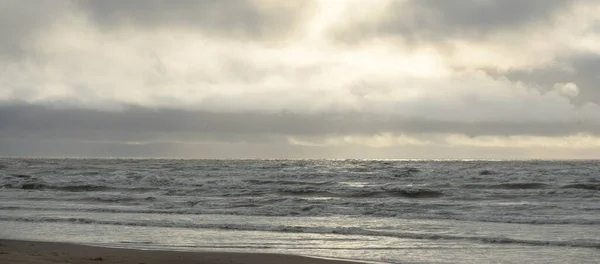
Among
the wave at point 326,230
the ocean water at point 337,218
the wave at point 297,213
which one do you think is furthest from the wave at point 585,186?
the wave at point 326,230

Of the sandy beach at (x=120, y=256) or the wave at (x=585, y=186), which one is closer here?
the sandy beach at (x=120, y=256)

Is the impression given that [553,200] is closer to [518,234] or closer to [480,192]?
[480,192]

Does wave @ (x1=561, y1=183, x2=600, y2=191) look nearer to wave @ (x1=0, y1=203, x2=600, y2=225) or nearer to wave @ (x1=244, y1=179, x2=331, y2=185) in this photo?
wave @ (x1=244, y1=179, x2=331, y2=185)

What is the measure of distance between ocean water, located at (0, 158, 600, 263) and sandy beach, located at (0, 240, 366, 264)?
3.49ft

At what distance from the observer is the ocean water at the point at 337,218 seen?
1478 cm

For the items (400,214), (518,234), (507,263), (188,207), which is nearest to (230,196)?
(188,207)

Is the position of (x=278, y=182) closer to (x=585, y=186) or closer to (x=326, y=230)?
(x=585, y=186)

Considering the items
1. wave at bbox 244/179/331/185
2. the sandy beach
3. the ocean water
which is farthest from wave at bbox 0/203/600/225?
wave at bbox 244/179/331/185

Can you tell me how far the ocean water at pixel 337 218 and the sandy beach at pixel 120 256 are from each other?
1.06 meters

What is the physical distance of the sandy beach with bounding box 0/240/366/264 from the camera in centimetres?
1194

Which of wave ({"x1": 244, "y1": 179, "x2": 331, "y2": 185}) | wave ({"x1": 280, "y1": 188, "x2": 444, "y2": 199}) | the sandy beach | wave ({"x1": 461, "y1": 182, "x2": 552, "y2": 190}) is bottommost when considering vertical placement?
the sandy beach

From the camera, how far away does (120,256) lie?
1285cm

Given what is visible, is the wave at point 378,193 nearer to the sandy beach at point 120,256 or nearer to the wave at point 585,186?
the wave at point 585,186

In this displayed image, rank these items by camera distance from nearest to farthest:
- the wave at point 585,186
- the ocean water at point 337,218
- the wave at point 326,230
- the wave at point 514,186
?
the ocean water at point 337,218 → the wave at point 326,230 → the wave at point 585,186 → the wave at point 514,186
